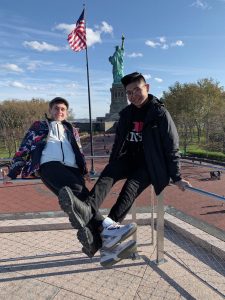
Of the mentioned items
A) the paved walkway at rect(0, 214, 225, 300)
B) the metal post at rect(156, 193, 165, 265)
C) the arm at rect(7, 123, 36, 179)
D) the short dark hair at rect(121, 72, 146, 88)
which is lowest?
the paved walkway at rect(0, 214, 225, 300)

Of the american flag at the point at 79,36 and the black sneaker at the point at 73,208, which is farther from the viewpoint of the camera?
the american flag at the point at 79,36

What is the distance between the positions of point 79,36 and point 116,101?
4018cm

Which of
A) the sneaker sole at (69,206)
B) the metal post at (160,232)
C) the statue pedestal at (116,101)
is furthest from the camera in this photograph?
the statue pedestal at (116,101)

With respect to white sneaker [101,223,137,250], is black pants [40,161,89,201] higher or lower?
higher

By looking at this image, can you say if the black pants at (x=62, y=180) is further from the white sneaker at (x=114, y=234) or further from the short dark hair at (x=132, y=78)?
the short dark hair at (x=132, y=78)

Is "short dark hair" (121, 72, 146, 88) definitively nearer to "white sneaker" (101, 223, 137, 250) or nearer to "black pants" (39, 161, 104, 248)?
"black pants" (39, 161, 104, 248)

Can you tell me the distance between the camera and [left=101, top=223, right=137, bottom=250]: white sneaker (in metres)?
2.45

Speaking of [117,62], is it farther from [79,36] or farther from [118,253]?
[118,253]

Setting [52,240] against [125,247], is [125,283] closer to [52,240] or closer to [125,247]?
[125,247]

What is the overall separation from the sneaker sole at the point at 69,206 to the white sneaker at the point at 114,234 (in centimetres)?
23

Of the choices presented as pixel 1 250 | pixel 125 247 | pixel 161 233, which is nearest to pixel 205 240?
pixel 161 233

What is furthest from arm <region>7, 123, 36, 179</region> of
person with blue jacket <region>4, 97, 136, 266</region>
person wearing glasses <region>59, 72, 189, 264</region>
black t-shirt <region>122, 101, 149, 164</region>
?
black t-shirt <region>122, 101, 149, 164</region>

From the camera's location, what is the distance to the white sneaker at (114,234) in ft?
8.04

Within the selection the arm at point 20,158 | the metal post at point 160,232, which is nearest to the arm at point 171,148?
the metal post at point 160,232
